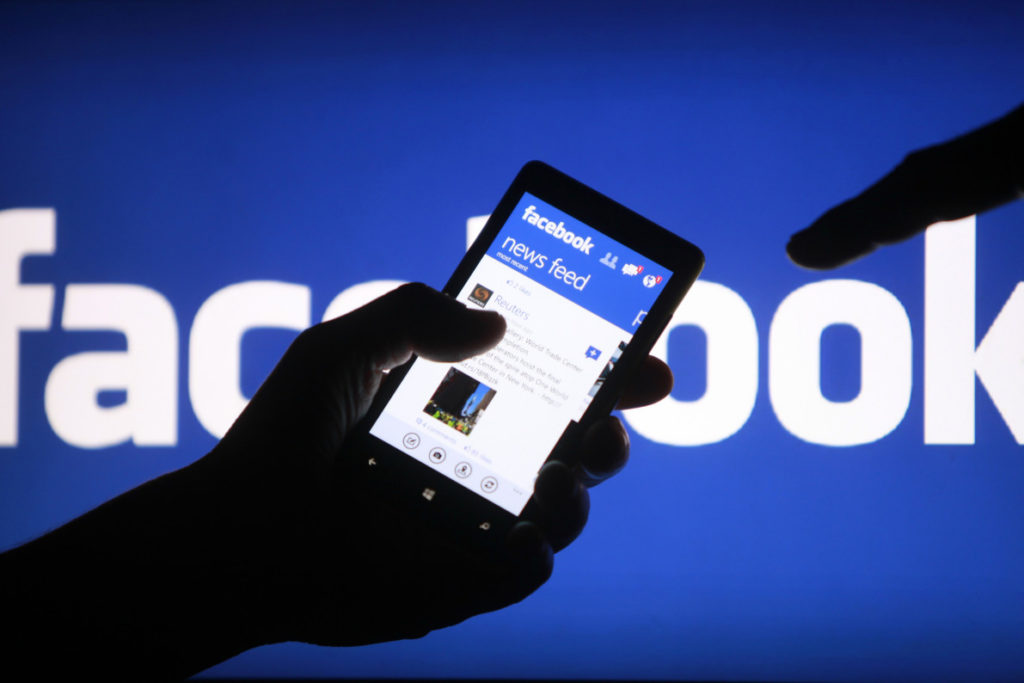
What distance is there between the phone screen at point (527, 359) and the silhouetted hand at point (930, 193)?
0.24 metres

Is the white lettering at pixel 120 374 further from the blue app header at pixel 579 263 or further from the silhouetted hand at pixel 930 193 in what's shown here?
the silhouetted hand at pixel 930 193

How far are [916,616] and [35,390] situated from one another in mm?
2160

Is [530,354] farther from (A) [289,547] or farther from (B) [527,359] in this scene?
(A) [289,547]

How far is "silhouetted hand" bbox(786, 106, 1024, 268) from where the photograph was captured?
1.83 ft

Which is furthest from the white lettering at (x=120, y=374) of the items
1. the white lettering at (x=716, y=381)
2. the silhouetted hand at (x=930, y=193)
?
the silhouetted hand at (x=930, y=193)

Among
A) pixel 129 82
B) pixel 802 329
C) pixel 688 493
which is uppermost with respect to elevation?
pixel 802 329

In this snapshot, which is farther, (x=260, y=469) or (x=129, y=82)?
(x=129, y=82)

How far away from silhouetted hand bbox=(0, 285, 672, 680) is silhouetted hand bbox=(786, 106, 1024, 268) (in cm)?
36

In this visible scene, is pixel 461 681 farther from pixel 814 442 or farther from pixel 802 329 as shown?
pixel 802 329

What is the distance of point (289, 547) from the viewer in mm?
783

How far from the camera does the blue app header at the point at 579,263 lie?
2.72 feet

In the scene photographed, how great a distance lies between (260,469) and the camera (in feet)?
2.58

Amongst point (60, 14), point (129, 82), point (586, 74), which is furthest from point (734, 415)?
point (60, 14)

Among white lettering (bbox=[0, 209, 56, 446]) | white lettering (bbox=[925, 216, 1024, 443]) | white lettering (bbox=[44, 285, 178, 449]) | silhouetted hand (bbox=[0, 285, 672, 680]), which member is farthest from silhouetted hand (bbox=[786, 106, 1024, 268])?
white lettering (bbox=[0, 209, 56, 446])
